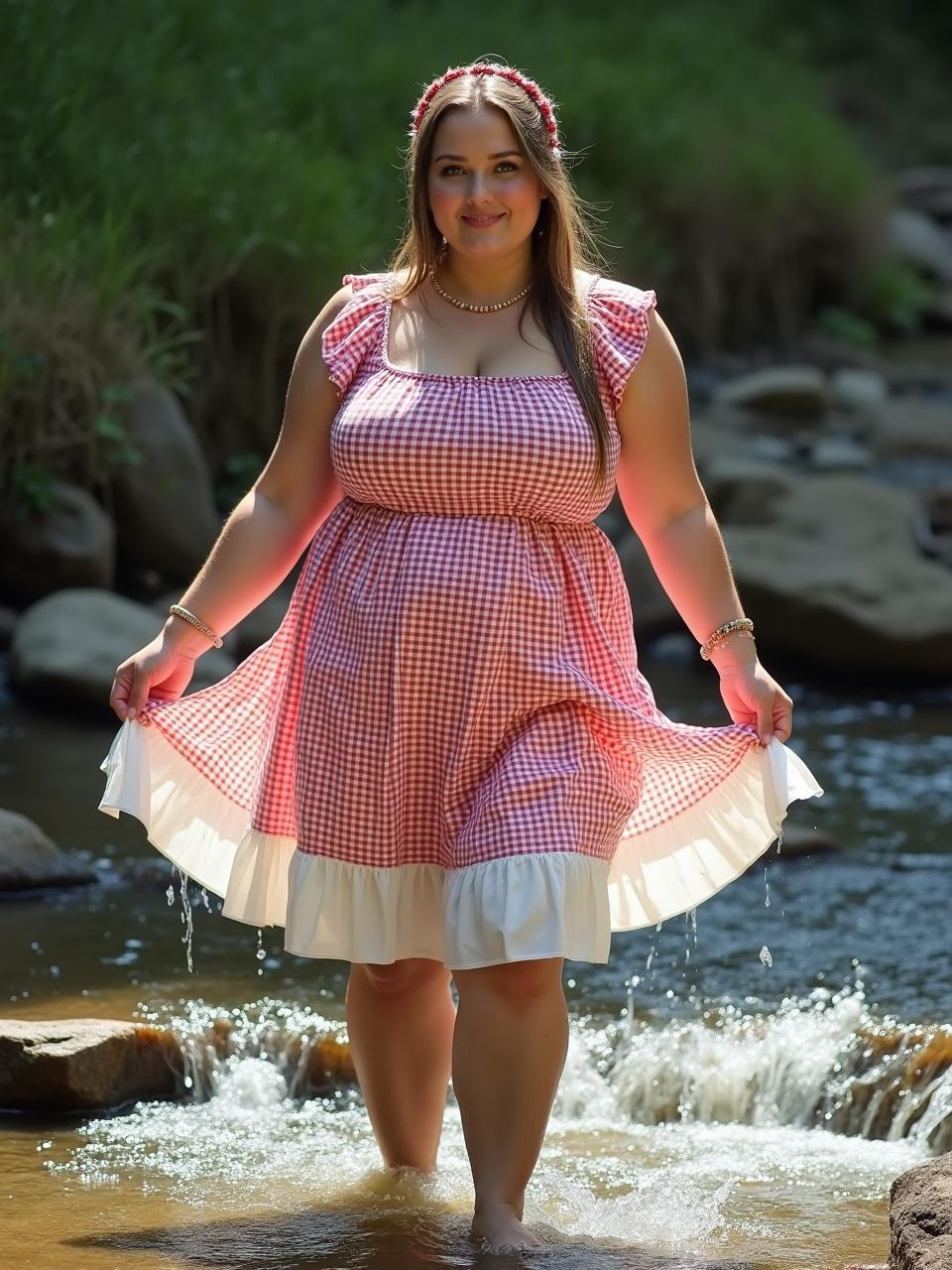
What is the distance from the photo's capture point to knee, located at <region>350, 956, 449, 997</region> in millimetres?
3107

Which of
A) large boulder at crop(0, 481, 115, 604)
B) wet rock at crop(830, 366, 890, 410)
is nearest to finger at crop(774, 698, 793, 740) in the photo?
large boulder at crop(0, 481, 115, 604)

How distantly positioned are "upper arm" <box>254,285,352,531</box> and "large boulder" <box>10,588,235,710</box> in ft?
10.3

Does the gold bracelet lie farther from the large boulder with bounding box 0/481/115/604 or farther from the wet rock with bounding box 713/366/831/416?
the wet rock with bounding box 713/366/831/416

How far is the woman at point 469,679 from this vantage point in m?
2.89

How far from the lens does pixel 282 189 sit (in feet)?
27.3

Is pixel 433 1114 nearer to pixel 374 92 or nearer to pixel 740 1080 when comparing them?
pixel 740 1080

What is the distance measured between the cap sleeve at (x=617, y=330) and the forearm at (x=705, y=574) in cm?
22

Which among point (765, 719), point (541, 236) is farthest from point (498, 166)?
point (765, 719)

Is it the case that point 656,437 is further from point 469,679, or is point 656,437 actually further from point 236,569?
point 236,569

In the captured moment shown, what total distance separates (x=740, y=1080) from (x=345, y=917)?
1198mm

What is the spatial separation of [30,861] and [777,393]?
25.2ft

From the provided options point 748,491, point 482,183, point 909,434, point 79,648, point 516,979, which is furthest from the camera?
point 909,434

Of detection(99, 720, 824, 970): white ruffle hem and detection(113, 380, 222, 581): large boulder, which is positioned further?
detection(113, 380, 222, 581): large boulder

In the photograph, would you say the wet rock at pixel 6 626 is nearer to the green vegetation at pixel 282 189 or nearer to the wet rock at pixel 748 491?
the green vegetation at pixel 282 189
